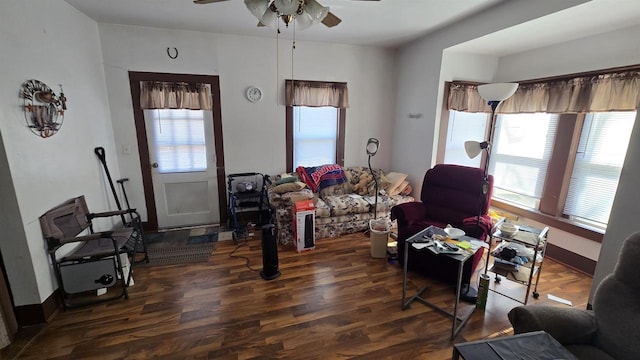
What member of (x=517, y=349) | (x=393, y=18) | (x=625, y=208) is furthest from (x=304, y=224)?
(x=625, y=208)

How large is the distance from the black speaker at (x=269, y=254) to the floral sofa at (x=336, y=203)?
740 mm

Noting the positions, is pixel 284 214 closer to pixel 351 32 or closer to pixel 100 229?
pixel 100 229

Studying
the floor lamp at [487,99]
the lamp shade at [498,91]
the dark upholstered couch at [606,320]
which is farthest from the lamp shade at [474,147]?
the dark upholstered couch at [606,320]

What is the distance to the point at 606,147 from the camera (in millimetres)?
2729

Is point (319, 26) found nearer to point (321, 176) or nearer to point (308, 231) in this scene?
point (321, 176)

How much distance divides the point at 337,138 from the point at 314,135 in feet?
1.30

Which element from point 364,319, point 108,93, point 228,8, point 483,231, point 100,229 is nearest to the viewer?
point 364,319

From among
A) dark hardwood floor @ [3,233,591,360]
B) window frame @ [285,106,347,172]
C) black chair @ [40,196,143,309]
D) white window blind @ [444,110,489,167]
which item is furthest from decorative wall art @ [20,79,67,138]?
white window blind @ [444,110,489,167]

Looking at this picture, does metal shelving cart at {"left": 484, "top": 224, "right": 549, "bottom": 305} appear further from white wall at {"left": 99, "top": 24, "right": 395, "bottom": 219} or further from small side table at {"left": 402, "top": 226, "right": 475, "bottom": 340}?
white wall at {"left": 99, "top": 24, "right": 395, "bottom": 219}

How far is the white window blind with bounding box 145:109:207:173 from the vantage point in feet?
11.7

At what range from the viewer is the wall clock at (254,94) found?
3.79 m

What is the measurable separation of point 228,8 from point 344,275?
3015mm

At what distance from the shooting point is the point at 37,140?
6.94 feet

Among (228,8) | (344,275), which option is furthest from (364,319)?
(228,8)
